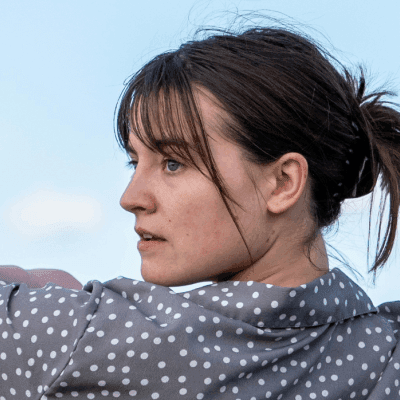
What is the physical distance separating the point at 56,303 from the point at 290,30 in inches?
35.2

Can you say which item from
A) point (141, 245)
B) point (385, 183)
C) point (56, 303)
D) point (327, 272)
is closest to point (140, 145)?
point (141, 245)

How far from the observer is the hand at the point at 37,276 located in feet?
4.34

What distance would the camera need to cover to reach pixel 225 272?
3.88 ft

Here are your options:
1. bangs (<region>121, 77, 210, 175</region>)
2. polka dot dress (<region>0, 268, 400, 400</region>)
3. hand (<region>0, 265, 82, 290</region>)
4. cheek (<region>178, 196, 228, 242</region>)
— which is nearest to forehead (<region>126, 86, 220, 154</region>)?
bangs (<region>121, 77, 210, 175</region>)

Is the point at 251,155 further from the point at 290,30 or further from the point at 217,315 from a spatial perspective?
the point at 290,30

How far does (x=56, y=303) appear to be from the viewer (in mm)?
1050

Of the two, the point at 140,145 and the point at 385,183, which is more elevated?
the point at 140,145

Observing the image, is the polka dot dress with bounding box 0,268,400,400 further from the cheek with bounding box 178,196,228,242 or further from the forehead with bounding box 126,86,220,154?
the forehead with bounding box 126,86,220,154

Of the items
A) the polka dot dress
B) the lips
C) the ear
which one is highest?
the ear

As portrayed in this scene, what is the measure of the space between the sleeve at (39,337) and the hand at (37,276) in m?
0.26

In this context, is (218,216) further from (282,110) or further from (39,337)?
(39,337)

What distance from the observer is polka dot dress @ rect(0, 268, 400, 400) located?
38.9 inches

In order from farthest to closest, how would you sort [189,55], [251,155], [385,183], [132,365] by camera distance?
[385,183] → [189,55] → [251,155] → [132,365]

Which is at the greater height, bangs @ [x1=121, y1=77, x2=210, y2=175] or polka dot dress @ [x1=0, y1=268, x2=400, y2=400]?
bangs @ [x1=121, y1=77, x2=210, y2=175]
